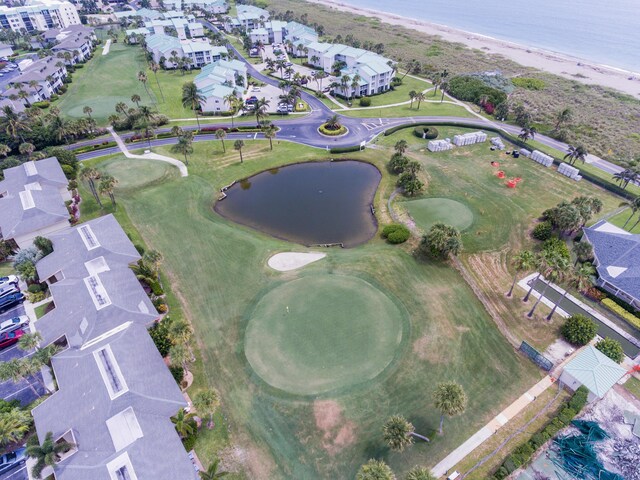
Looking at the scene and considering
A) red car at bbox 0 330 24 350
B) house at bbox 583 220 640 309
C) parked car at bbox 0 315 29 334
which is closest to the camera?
red car at bbox 0 330 24 350

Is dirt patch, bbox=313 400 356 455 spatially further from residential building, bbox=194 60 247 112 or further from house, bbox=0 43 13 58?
house, bbox=0 43 13 58

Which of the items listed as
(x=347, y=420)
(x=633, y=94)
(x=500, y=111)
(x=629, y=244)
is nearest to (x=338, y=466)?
(x=347, y=420)

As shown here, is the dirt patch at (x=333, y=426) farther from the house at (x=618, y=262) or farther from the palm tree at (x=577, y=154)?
the palm tree at (x=577, y=154)

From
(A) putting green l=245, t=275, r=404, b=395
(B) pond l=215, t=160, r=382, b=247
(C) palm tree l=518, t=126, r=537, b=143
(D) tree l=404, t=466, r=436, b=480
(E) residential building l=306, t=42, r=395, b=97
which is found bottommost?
(A) putting green l=245, t=275, r=404, b=395

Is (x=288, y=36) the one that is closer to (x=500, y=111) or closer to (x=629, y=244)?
(x=500, y=111)

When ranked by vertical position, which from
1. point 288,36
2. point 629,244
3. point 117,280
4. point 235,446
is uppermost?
point 288,36

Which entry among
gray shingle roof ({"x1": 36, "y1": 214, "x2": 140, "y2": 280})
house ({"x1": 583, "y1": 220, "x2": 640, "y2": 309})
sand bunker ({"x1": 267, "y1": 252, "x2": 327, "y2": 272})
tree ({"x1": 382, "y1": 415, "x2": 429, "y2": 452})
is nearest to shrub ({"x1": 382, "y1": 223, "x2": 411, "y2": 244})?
sand bunker ({"x1": 267, "y1": 252, "x2": 327, "y2": 272})

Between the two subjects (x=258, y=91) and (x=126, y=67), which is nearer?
(x=258, y=91)
